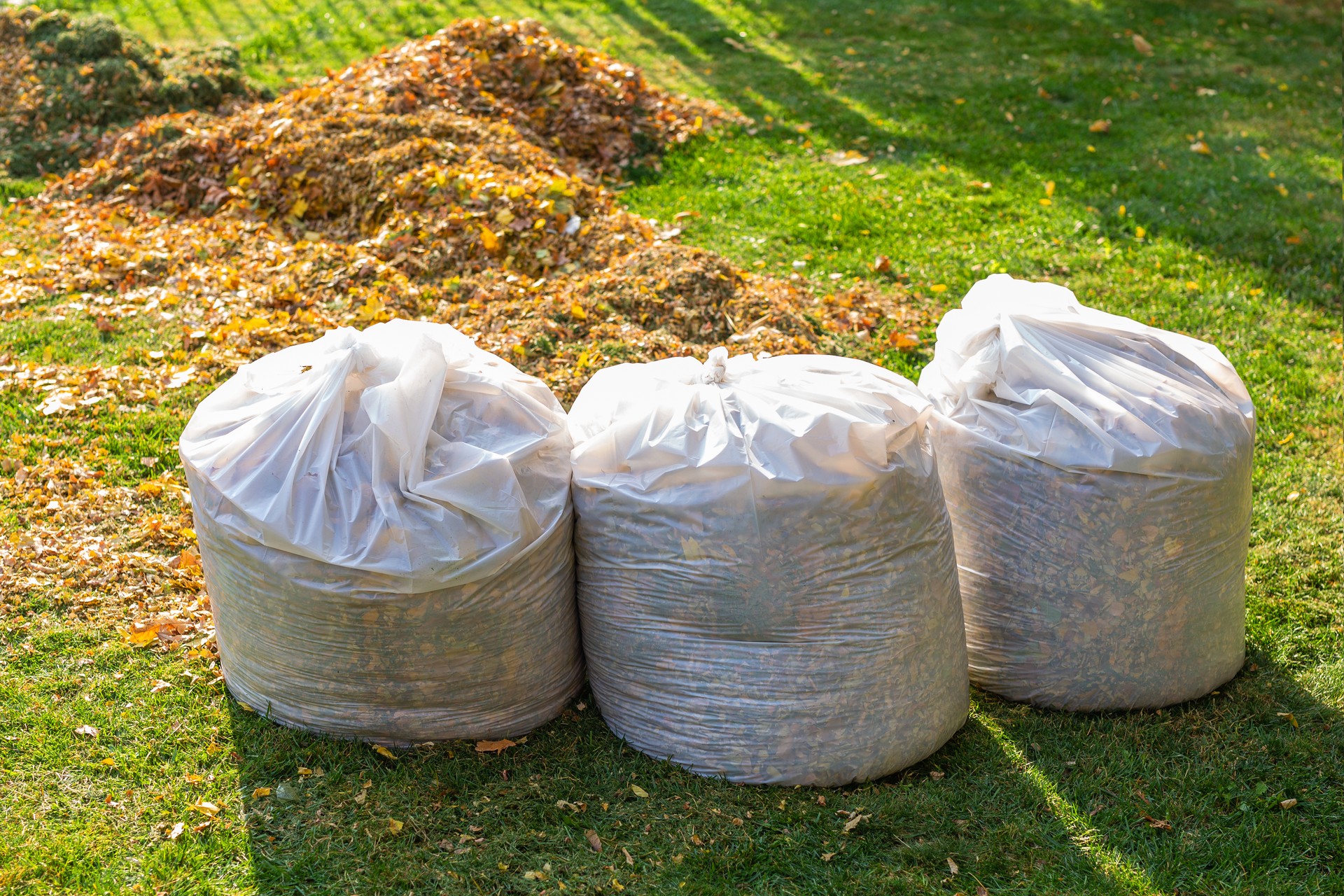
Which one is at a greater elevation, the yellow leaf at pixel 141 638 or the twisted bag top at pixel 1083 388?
the twisted bag top at pixel 1083 388

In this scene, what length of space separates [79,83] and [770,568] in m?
6.65

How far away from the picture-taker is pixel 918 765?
2502 millimetres

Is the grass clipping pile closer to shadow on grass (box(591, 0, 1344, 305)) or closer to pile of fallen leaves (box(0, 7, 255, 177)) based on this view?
pile of fallen leaves (box(0, 7, 255, 177))

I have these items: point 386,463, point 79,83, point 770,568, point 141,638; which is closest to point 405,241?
point 141,638

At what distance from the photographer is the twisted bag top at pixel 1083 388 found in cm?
240

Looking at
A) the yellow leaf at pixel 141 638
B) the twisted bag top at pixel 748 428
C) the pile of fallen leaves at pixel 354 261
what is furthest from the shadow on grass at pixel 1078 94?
the yellow leaf at pixel 141 638

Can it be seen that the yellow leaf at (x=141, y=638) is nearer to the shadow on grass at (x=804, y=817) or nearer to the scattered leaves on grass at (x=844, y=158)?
the shadow on grass at (x=804, y=817)

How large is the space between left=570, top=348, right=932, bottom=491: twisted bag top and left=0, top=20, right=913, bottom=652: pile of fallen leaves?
3.95ft

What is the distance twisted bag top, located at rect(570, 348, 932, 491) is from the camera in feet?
7.16

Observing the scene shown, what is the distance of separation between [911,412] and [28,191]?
5.65m

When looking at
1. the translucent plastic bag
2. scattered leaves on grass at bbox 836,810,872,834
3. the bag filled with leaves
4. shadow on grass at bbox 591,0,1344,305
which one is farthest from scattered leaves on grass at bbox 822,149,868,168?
scattered leaves on grass at bbox 836,810,872,834

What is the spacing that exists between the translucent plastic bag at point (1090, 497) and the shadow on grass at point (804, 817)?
6.9 inches

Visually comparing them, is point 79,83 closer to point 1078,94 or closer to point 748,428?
point 748,428

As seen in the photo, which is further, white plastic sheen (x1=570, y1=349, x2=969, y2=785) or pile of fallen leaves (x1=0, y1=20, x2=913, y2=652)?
pile of fallen leaves (x1=0, y1=20, x2=913, y2=652)
